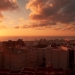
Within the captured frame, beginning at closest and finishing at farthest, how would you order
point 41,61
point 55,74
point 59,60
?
point 55,74 → point 59,60 → point 41,61

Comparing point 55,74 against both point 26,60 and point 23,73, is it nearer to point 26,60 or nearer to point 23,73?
point 23,73

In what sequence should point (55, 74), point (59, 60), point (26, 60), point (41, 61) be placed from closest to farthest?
point (55, 74) < point (59, 60) < point (26, 60) < point (41, 61)

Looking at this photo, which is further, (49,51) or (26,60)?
(26,60)

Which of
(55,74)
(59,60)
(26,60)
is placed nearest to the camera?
(55,74)

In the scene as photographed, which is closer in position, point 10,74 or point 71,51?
point 10,74

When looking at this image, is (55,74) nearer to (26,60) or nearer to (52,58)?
(52,58)

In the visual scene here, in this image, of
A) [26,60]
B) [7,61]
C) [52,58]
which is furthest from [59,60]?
[7,61]

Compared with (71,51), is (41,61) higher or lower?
lower

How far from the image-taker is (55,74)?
8688 millimetres

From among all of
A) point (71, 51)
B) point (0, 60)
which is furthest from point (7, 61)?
point (71, 51)

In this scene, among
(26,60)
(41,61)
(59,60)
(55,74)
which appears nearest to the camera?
(55,74)

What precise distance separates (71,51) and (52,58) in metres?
1.78

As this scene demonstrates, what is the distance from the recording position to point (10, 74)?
877 cm

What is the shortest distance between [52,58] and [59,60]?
66 centimetres
